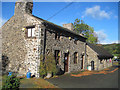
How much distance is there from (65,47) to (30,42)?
4959mm

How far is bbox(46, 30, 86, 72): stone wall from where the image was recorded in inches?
482

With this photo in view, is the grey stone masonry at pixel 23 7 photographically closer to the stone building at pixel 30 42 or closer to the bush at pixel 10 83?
the stone building at pixel 30 42

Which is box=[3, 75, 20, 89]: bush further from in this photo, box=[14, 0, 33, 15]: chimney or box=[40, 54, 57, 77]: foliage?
box=[14, 0, 33, 15]: chimney

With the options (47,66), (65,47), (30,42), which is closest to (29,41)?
(30,42)

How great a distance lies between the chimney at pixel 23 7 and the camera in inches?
493

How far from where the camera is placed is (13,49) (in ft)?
42.3

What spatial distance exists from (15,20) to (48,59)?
649 cm

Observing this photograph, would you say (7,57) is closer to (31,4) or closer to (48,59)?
(48,59)

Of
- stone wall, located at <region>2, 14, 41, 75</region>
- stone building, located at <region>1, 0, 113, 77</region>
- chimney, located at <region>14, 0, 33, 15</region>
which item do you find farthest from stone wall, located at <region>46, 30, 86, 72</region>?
chimney, located at <region>14, 0, 33, 15</region>

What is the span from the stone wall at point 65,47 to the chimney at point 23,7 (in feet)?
12.1

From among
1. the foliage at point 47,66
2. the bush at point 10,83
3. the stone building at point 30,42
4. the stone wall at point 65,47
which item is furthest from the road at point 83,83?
the bush at point 10,83

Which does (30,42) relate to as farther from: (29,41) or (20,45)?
(20,45)

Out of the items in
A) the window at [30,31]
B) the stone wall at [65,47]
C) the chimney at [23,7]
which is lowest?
the stone wall at [65,47]

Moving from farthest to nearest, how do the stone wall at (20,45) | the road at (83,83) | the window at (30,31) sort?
1. the window at (30,31)
2. the stone wall at (20,45)
3. the road at (83,83)
